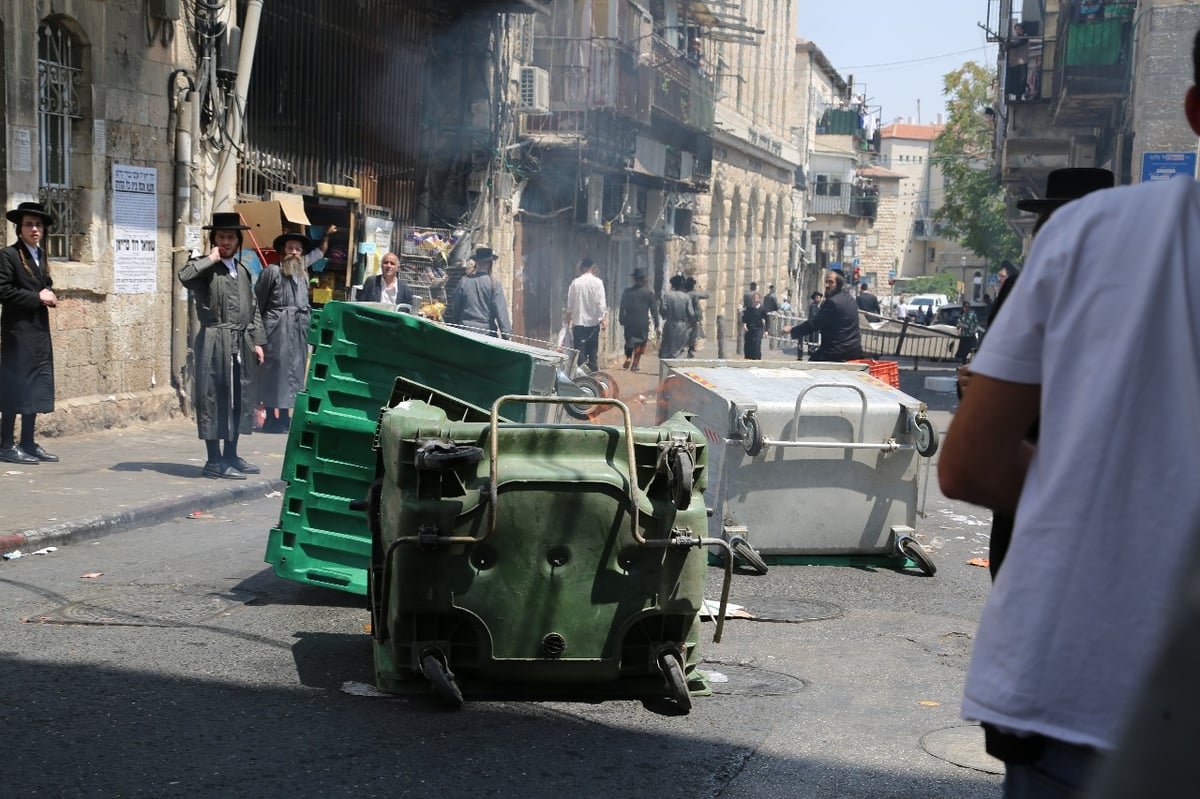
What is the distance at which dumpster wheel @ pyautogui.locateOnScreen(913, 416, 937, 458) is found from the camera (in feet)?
26.7

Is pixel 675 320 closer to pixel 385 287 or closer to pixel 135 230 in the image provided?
pixel 385 287

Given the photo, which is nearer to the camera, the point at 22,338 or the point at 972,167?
the point at 22,338

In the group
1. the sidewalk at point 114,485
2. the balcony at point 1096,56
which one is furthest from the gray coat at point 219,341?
the balcony at point 1096,56

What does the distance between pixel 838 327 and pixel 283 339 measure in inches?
193

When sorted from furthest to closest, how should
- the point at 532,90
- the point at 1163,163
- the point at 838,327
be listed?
1. the point at 532,90
2. the point at 1163,163
3. the point at 838,327

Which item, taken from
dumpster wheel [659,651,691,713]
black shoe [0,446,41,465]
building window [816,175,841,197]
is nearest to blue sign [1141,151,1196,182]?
black shoe [0,446,41,465]

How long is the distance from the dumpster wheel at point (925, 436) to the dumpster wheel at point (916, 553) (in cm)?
50

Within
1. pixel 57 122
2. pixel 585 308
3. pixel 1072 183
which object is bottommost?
pixel 585 308

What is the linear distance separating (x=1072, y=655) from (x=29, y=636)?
5205 mm

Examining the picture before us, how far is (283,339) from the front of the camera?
13391 millimetres

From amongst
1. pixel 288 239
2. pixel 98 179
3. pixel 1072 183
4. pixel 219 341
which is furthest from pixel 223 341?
pixel 1072 183

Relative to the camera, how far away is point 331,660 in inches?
233

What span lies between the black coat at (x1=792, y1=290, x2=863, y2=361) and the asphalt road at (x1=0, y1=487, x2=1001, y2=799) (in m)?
5.07

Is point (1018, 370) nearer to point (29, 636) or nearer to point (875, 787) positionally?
point (875, 787)
